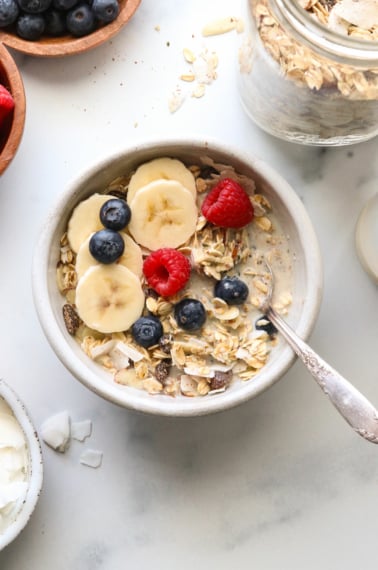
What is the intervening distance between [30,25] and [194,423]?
631 mm

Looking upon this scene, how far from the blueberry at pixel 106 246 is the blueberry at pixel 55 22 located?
315 mm

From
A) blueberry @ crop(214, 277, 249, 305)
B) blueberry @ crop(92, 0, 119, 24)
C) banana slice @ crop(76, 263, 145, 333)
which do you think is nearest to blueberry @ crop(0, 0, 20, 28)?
blueberry @ crop(92, 0, 119, 24)

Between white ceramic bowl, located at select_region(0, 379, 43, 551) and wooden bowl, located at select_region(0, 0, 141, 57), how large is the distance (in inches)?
18.8

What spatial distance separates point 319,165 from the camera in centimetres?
130

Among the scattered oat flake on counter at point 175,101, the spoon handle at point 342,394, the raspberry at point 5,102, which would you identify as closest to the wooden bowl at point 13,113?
the raspberry at point 5,102

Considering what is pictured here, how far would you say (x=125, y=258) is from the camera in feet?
4.02

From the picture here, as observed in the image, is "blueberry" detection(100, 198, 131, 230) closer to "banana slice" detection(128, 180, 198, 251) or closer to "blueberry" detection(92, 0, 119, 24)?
"banana slice" detection(128, 180, 198, 251)

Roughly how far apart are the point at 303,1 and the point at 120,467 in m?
0.71

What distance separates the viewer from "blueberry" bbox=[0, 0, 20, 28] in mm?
1218

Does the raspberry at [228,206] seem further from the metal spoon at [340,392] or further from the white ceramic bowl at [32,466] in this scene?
the white ceramic bowl at [32,466]

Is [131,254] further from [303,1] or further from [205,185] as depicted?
[303,1]

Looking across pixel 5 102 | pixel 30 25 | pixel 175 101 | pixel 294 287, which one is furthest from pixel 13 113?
pixel 294 287

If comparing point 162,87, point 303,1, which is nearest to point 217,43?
point 162,87

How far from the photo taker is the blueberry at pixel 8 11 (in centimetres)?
122
